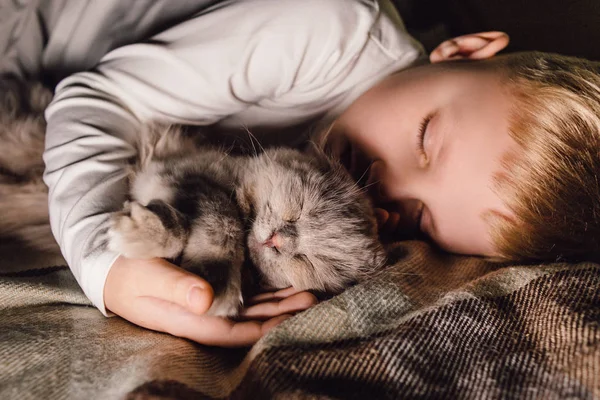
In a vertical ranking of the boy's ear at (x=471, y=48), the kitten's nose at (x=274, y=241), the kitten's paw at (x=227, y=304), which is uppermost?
the boy's ear at (x=471, y=48)

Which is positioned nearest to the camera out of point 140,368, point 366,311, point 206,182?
point 140,368

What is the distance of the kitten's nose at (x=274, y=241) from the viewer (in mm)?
898

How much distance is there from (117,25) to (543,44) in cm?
154

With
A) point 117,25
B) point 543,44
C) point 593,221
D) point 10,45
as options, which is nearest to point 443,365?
point 593,221

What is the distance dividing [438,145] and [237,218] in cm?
57

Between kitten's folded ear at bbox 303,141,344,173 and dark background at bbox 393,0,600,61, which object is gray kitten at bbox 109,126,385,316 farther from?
dark background at bbox 393,0,600,61

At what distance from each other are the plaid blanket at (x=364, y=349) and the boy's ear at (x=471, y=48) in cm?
69

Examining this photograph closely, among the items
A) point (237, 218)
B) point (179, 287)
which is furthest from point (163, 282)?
point (237, 218)

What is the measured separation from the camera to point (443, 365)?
66 centimetres

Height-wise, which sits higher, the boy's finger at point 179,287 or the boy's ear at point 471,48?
the boy's ear at point 471,48

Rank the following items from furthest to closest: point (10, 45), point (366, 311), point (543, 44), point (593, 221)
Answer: point (543, 44) → point (10, 45) → point (593, 221) → point (366, 311)

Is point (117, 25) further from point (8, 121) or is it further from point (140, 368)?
point (140, 368)

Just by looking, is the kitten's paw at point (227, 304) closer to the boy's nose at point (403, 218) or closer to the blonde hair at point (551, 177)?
the boy's nose at point (403, 218)

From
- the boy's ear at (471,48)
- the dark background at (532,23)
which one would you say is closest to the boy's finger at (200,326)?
the boy's ear at (471,48)
